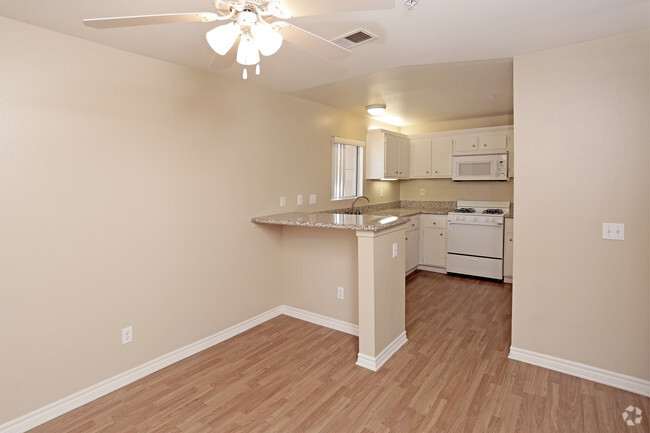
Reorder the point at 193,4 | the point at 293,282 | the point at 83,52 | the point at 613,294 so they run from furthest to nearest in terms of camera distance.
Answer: the point at 293,282, the point at 613,294, the point at 83,52, the point at 193,4

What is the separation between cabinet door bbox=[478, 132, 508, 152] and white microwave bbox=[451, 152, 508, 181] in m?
0.08

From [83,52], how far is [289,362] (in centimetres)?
259

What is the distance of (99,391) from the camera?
2.37 m

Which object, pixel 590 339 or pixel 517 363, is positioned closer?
pixel 590 339

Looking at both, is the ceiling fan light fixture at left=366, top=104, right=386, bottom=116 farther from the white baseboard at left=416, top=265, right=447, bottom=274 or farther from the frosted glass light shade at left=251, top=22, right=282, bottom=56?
the frosted glass light shade at left=251, top=22, right=282, bottom=56

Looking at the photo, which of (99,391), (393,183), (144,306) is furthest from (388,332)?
(393,183)

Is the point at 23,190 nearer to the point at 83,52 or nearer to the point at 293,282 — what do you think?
the point at 83,52

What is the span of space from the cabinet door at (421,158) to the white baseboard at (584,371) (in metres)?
3.43

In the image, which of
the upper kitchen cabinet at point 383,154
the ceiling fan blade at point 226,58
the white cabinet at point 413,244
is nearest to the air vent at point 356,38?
the ceiling fan blade at point 226,58

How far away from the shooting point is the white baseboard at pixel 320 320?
3307 millimetres

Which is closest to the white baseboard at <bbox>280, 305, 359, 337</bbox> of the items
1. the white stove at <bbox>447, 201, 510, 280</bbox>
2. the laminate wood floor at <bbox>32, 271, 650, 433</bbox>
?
the laminate wood floor at <bbox>32, 271, 650, 433</bbox>

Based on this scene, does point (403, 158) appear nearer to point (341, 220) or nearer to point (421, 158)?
point (421, 158)

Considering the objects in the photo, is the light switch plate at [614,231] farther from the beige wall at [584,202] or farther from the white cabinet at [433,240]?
the white cabinet at [433,240]

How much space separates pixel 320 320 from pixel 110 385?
1.80 meters
